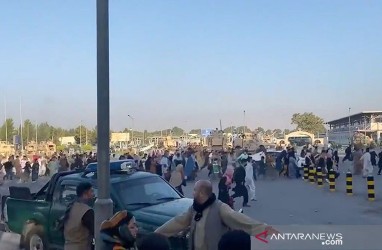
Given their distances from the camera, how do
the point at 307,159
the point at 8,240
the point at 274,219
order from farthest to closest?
the point at 307,159, the point at 274,219, the point at 8,240

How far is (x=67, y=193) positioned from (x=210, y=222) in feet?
14.0

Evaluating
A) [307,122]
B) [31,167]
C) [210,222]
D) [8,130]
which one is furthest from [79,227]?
[307,122]

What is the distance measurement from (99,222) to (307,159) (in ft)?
74.8

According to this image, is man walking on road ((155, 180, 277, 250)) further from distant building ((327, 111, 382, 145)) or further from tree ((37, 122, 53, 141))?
tree ((37, 122, 53, 141))

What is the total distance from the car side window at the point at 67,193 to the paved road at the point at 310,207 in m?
2.66

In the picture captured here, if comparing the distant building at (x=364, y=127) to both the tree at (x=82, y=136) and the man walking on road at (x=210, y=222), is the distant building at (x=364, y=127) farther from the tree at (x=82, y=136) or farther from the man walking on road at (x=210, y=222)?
the man walking on road at (x=210, y=222)

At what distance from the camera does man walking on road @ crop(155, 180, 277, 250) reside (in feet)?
16.4

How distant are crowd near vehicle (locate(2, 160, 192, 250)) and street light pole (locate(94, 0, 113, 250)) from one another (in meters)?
2.14

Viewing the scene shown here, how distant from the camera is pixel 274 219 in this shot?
13586 mm

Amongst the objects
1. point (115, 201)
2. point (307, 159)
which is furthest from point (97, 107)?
point (307, 159)

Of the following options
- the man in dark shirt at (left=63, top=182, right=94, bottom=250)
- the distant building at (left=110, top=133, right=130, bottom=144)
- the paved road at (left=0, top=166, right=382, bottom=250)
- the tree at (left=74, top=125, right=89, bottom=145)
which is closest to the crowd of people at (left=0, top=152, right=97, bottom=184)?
the paved road at (left=0, top=166, right=382, bottom=250)

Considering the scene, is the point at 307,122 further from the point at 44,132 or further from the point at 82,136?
the point at 44,132

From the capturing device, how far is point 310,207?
15.9 m

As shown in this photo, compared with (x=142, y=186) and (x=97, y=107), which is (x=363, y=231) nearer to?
(x=142, y=186)
